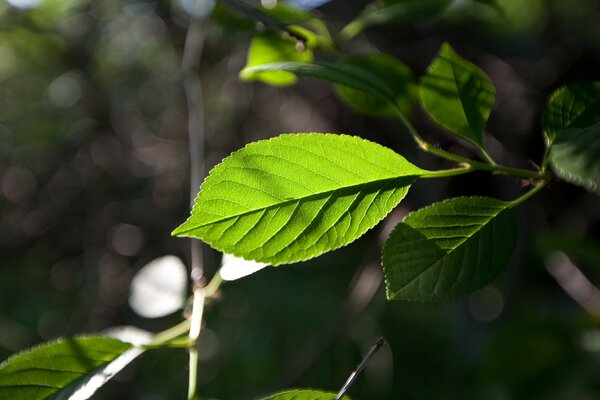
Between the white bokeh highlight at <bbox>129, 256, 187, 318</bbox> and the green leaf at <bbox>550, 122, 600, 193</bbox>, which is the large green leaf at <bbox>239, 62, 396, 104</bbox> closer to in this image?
the green leaf at <bbox>550, 122, 600, 193</bbox>

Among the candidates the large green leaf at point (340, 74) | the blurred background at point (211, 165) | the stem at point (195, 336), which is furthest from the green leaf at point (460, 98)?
the blurred background at point (211, 165)

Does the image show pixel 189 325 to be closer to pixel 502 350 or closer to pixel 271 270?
pixel 502 350

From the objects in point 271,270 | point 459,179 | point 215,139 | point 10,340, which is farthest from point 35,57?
point 459,179

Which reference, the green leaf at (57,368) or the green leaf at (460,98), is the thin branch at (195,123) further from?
the green leaf at (460,98)

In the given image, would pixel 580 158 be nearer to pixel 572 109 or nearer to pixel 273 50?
pixel 572 109


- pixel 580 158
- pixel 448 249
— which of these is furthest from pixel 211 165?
pixel 580 158
